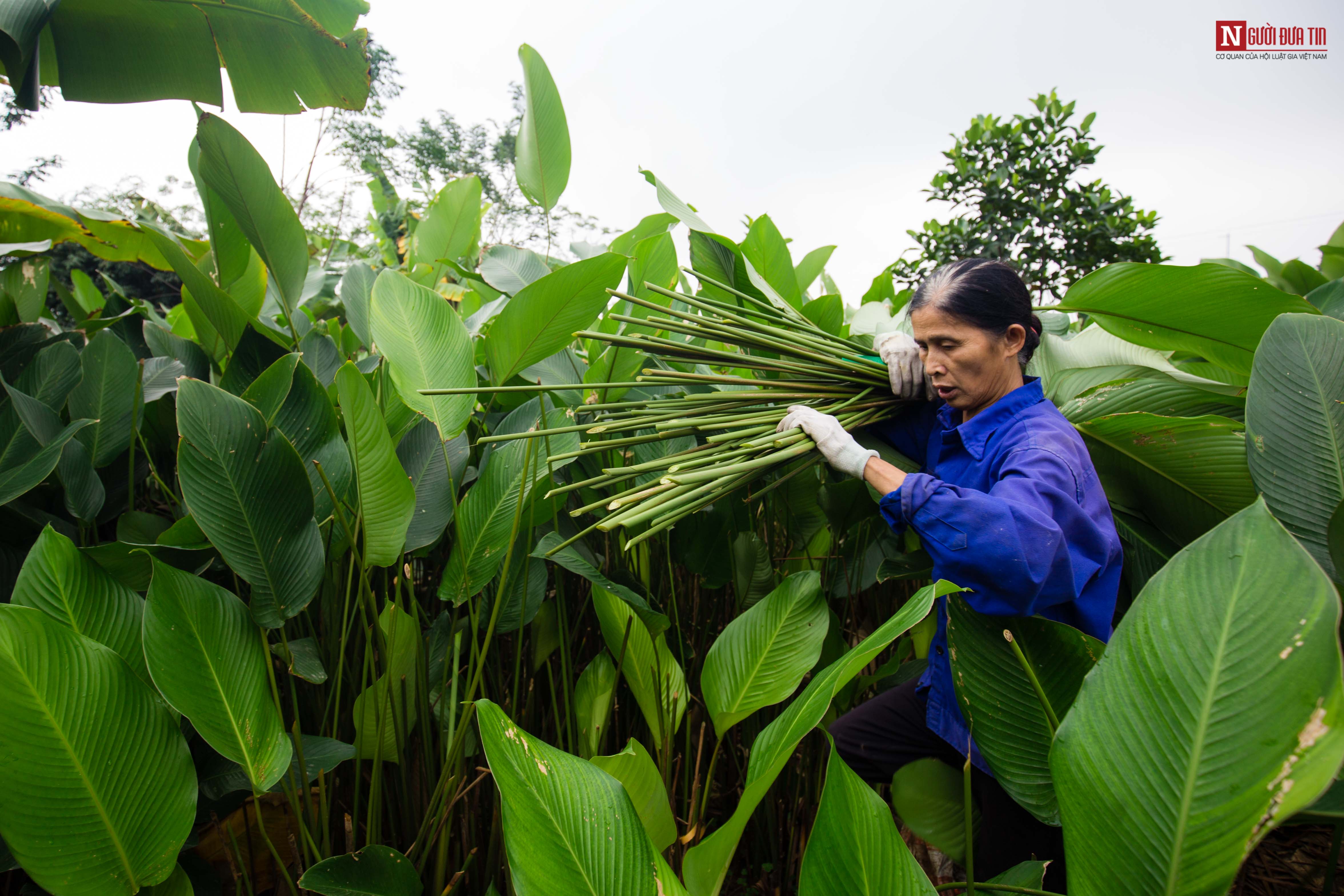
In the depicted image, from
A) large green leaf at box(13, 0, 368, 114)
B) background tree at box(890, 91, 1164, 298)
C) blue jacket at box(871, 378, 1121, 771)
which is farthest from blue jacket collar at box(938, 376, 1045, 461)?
background tree at box(890, 91, 1164, 298)

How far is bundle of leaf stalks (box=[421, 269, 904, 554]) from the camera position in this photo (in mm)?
693

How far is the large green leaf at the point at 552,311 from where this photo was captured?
0.74m

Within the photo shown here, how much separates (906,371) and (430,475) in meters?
0.67

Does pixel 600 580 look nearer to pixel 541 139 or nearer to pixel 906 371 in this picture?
pixel 906 371

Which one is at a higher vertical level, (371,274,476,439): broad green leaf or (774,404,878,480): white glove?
(371,274,476,439): broad green leaf

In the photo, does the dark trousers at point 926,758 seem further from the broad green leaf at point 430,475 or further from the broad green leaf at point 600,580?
the broad green leaf at point 430,475

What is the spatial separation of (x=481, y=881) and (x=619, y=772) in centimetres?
42

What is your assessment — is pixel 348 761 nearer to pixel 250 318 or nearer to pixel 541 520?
pixel 541 520

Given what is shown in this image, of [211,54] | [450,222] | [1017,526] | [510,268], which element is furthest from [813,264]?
[211,54]

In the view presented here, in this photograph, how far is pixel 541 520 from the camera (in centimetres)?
80

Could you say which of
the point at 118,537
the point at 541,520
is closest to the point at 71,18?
the point at 118,537

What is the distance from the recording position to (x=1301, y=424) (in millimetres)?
631

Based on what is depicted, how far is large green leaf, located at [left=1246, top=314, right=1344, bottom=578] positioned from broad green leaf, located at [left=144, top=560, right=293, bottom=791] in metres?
0.95

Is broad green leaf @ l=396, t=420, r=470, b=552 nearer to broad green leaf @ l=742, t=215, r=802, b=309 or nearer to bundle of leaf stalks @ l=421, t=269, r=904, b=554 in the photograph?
bundle of leaf stalks @ l=421, t=269, r=904, b=554
